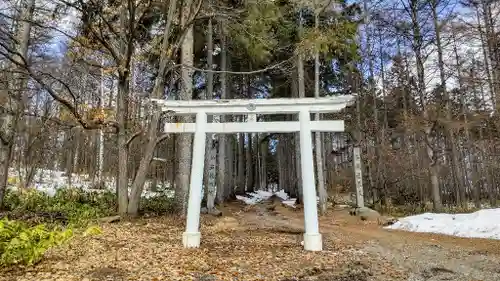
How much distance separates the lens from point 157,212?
425 inches

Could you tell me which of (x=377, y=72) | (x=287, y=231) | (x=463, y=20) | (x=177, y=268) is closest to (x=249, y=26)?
(x=287, y=231)

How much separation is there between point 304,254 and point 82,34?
7617 mm

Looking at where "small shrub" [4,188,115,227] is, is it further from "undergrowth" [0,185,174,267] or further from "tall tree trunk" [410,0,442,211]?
"tall tree trunk" [410,0,442,211]

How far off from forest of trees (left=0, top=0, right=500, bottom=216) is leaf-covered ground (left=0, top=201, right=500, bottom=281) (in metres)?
2.85

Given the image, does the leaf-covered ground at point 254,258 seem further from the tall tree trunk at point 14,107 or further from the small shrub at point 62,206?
the tall tree trunk at point 14,107

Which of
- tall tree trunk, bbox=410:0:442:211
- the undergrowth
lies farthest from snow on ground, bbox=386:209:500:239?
the undergrowth

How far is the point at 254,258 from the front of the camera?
207 inches

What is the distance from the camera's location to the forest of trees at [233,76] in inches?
342

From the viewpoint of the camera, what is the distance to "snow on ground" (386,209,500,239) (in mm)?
7948

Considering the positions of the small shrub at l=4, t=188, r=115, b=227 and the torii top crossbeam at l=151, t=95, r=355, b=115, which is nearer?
the torii top crossbeam at l=151, t=95, r=355, b=115

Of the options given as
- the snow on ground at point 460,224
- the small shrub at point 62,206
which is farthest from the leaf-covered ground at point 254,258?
the small shrub at point 62,206

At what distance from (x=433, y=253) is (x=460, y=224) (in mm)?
3293

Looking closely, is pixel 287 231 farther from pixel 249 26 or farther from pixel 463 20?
pixel 463 20

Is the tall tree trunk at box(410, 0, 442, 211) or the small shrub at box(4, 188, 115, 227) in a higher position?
the tall tree trunk at box(410, 0, 442, 211)
